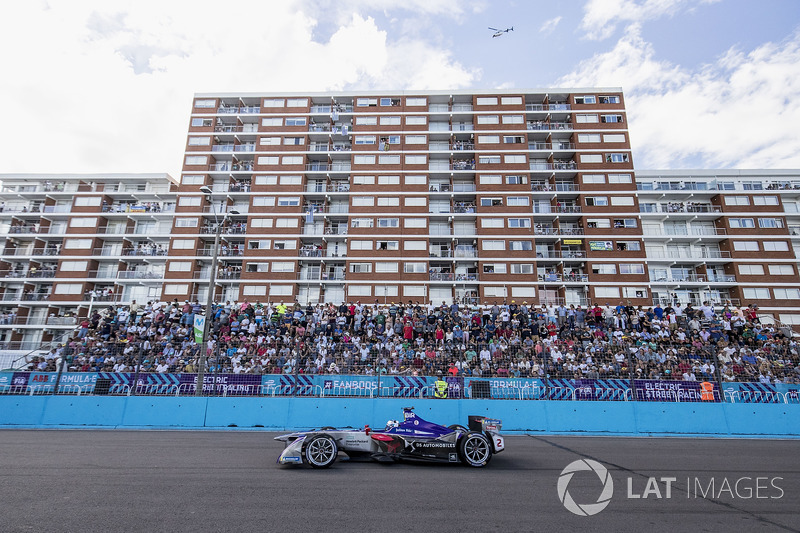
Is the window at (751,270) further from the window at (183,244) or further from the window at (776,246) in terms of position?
the window at (183,244)

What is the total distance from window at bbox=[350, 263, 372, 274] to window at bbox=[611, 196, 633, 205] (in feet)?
83.7

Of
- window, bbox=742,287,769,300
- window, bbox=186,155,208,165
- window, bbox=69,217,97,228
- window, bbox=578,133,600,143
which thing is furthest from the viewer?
window, bbox=69,217,97,228

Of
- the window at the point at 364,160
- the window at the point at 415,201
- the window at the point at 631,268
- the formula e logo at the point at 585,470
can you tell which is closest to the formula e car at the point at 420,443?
the formula e logo at the point at 585,470

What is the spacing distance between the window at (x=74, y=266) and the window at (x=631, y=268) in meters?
55.6

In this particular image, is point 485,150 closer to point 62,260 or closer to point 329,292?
point 329,292

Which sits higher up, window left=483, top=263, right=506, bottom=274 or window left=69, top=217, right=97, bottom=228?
window left=69, top=217, right=97, bottom=228

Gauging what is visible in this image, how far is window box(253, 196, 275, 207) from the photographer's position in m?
45.4

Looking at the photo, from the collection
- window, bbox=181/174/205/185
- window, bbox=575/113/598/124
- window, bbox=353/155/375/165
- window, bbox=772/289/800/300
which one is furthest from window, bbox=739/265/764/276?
window, bbox=181/174/205/185

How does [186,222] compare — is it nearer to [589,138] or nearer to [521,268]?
[521,268]

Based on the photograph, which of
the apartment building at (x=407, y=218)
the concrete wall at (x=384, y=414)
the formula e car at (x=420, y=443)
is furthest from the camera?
the apartment building at (x=407, y=218)

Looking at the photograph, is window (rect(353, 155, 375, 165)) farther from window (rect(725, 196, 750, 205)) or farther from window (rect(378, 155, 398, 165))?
window (rect(725, 196, 750, 205))

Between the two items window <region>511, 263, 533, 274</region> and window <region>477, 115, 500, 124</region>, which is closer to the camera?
window <region>511, 263, 533, 274</region>

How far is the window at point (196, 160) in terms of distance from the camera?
4688 cm

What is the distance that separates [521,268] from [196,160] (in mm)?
36300
